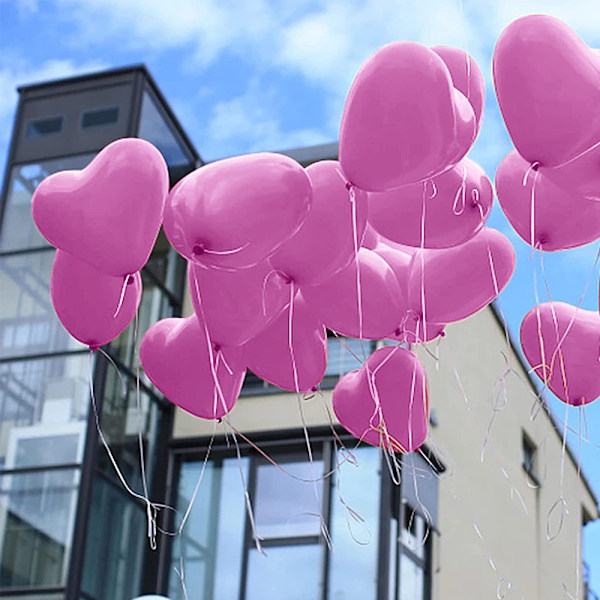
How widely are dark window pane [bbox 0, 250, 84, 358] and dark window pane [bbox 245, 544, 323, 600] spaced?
2.09 metres

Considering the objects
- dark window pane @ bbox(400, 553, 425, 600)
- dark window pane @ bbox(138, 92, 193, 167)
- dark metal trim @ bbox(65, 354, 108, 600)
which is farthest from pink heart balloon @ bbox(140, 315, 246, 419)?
dark window pane @ bbox(138, 92, 193, 167)

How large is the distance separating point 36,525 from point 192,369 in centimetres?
500

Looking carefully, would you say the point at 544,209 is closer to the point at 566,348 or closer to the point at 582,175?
the point at 582,175

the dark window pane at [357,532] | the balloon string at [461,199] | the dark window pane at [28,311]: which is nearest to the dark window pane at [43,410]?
the dark window pane at [28,311]

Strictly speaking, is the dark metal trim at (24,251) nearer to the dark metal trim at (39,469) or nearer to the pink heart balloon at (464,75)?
the dark metal trim at (39,469)

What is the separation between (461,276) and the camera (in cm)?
369

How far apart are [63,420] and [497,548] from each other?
4.22 meters

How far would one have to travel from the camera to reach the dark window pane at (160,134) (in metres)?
9.69

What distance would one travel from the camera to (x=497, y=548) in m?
10.7

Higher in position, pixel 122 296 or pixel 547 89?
pixel 547 89

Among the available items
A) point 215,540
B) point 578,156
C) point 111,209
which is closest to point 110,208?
point 111,209

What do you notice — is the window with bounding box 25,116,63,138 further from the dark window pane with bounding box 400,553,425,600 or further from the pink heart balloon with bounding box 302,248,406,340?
the pink heart balloon with bounding box 302,248,406,340

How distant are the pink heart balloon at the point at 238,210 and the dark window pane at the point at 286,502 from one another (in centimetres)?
573

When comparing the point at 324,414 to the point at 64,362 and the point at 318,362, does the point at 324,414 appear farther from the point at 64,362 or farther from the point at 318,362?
the point at 318,362
